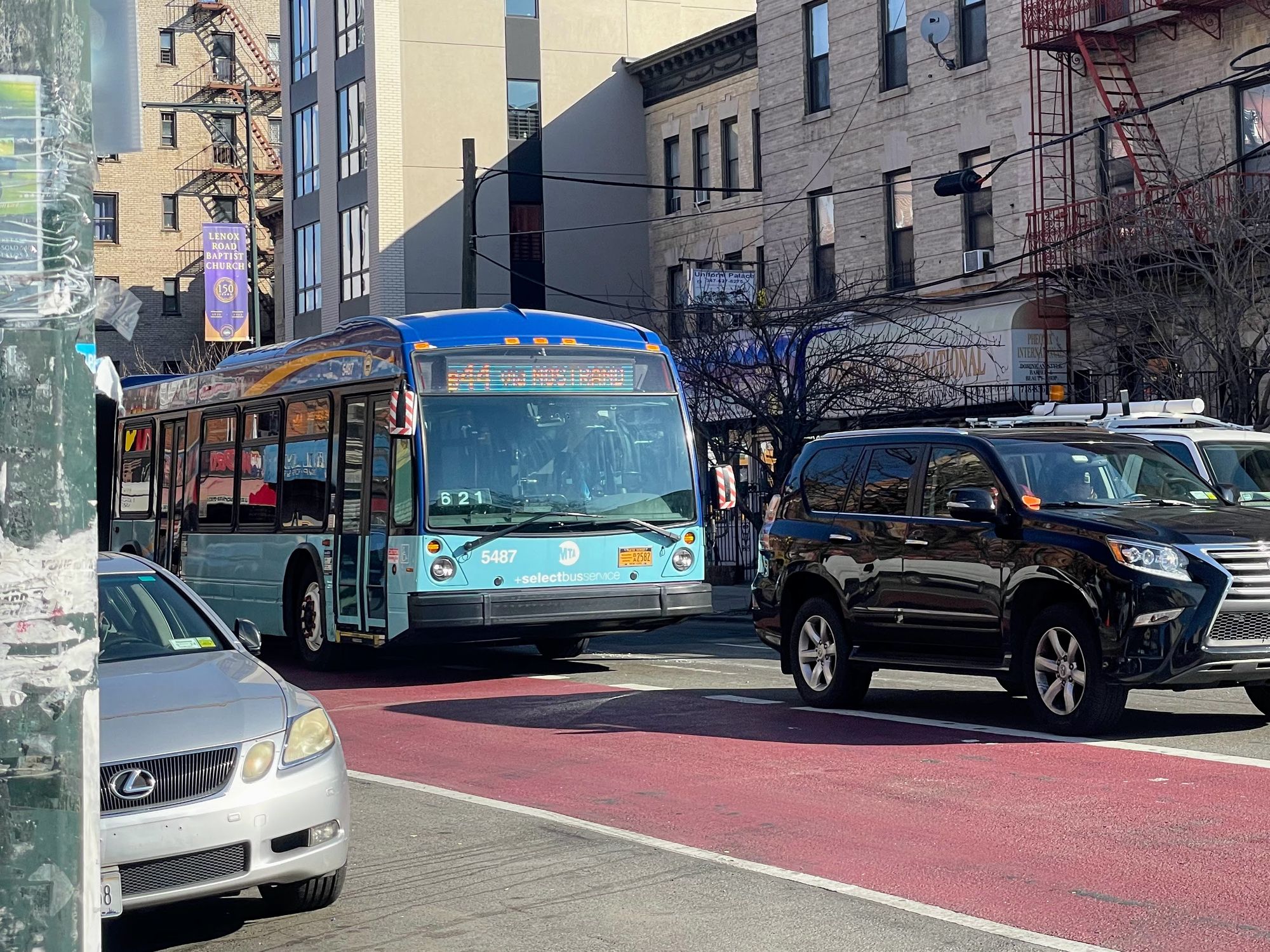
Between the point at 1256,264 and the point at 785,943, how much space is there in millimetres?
18610

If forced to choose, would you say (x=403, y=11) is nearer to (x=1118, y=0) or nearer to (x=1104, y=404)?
(x=1118, y=0)

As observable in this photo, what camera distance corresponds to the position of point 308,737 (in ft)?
23.5

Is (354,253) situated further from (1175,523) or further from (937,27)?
(1175,523)

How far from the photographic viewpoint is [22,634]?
3770 millimetres

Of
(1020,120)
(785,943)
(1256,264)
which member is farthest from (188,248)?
(785,943)

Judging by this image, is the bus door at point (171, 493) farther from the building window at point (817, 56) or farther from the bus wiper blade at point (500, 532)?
the building window at point (817, 56)

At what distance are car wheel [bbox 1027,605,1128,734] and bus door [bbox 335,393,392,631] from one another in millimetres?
6454

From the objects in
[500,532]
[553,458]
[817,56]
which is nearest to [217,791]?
[500,532]

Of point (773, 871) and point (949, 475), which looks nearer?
point (773, 871)

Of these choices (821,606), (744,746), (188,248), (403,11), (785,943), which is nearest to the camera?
(785,943)

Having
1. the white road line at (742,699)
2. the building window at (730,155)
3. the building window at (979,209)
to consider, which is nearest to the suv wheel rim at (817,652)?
the white road line at (742,699)

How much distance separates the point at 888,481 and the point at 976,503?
4.55 ft

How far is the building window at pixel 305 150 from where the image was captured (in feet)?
159

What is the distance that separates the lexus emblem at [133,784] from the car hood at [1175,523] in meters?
6.24
